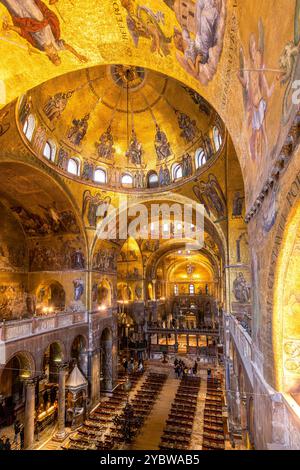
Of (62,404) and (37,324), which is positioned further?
(62,404)

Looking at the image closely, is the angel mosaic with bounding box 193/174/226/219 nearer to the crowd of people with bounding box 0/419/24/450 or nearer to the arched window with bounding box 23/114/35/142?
the arched window with bounding box 23/114/35/142

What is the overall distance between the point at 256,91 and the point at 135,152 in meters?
14.2

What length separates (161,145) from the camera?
18.2 meters

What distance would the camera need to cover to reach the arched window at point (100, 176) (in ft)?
60.5

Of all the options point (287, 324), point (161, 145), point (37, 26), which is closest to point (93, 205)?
point (161, 145)

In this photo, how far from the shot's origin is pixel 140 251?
100ft

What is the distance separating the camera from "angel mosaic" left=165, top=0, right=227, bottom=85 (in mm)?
5668

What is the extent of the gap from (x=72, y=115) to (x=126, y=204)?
21.0ft

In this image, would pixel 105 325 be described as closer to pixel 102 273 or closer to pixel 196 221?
pixel 102 273

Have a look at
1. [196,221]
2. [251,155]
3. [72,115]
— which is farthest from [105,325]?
[251,155]

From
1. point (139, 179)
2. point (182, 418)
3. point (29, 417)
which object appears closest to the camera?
point (29, 417)

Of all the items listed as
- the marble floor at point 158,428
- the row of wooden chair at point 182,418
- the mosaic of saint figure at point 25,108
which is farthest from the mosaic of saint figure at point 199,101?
the row of wooden chair at point 182,418

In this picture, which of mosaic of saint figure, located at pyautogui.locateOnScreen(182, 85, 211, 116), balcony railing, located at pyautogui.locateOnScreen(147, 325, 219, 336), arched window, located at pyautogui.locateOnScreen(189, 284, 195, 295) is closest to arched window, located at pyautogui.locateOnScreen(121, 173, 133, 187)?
mosaic of saint figure, located at pyautogui.locateOnScreen(182, 85, 211, 116)

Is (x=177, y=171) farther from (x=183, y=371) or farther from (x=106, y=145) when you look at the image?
(x=183, y=371)
